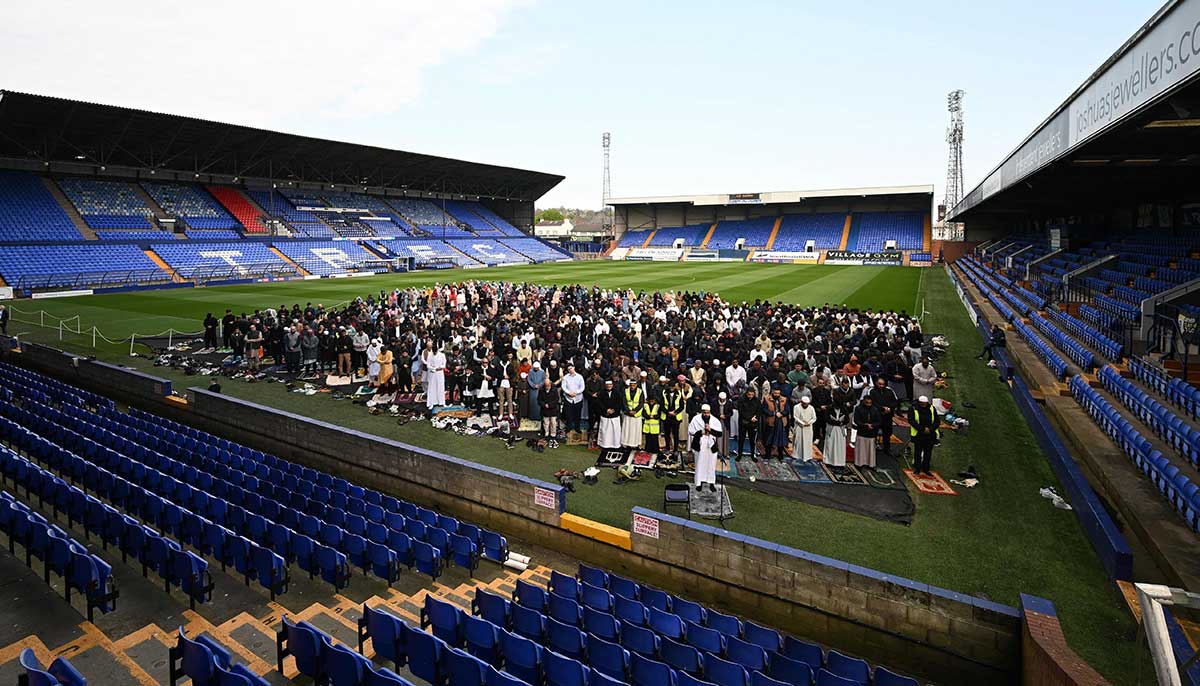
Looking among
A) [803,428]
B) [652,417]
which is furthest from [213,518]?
[803,428]

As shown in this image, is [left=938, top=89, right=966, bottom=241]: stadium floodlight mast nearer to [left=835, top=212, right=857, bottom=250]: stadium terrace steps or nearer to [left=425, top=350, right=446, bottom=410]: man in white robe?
[left=835, top=212, right=857, bottom=250]: stadium terrace steps

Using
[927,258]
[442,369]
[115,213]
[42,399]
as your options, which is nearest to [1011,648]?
[442,369]

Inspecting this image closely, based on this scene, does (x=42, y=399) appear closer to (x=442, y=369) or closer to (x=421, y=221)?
(x=442, y=369)

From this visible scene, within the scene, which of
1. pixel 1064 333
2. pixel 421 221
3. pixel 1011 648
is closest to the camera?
pixel 1011 648

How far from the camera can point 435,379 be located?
1491 cm

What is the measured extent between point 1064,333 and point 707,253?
188ft

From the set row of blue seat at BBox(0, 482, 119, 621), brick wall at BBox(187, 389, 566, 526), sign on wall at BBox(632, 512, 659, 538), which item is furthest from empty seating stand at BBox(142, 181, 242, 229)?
sign on wall at BBox(632, 512, 659, 538)

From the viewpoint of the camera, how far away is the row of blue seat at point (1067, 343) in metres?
15.0

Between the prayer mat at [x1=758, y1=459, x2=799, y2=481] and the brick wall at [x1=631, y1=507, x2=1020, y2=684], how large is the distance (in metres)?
3.00

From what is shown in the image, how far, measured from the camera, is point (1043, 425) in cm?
1209

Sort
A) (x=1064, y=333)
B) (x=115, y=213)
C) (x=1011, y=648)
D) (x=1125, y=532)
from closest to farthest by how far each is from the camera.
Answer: (x=1011, y=648)
(x=1125, y=532)
(x=1064, y=333)
(x=115, y=213)

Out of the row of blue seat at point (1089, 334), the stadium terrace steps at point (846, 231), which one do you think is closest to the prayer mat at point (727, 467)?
the row of blue seat at point (1089, 334)

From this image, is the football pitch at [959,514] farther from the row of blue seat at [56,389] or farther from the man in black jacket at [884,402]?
the row of blue seat at [56,389]

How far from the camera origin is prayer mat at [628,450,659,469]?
11.2 meters
